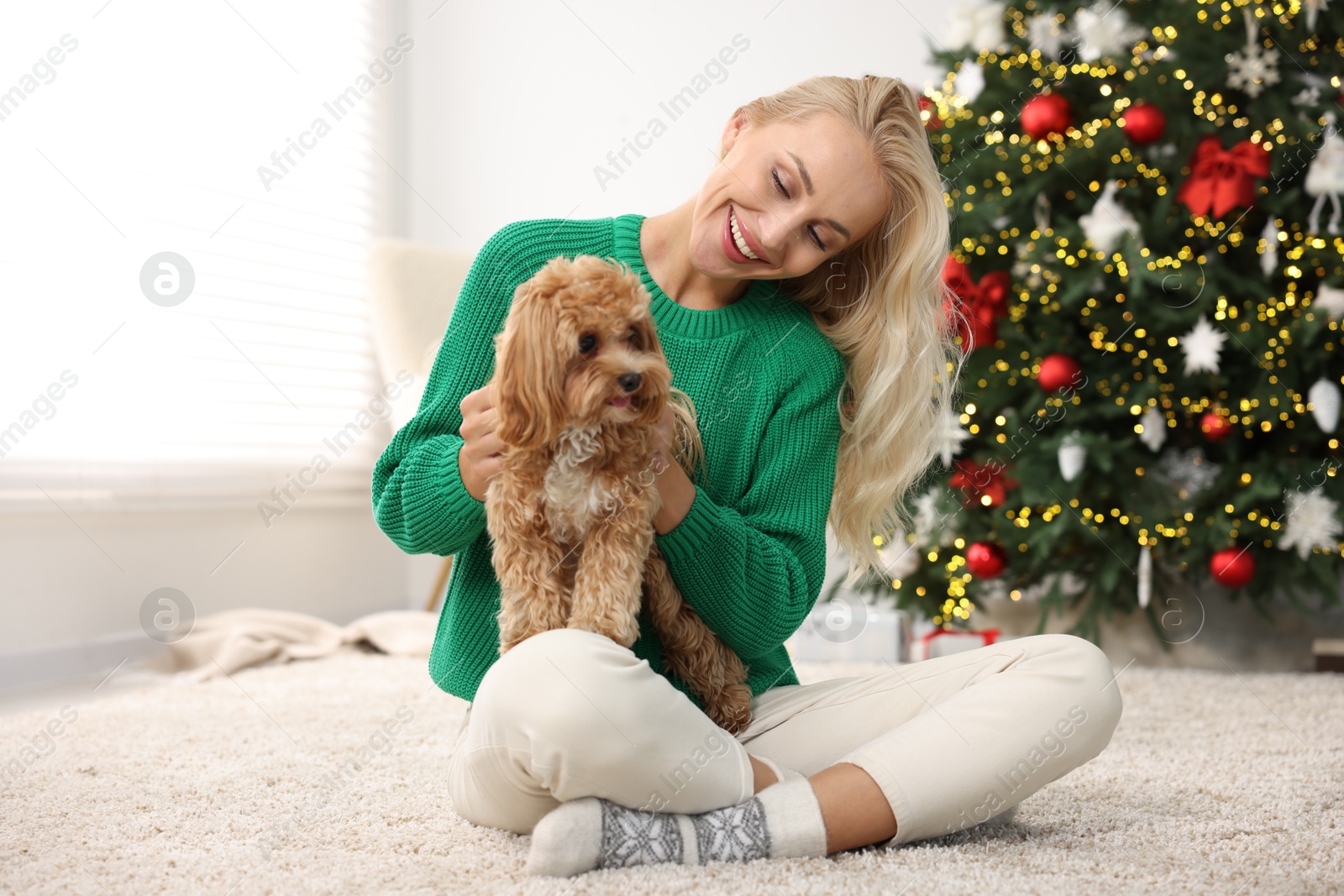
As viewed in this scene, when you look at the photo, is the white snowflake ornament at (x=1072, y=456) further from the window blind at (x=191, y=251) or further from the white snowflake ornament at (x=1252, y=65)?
the window blind at (x=191, y=251)

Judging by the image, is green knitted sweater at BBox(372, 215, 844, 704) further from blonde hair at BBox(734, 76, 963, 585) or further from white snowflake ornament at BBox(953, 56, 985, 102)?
white snowflake ornament at BBox(953, 56, 985, 102)

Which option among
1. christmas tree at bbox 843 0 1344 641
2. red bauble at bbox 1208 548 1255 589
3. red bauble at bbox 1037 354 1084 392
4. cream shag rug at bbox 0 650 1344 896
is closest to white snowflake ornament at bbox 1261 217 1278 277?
christmas tree at bbox 843 0 1344 641

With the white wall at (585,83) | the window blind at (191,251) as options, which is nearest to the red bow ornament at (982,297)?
the white wall at (585,83)

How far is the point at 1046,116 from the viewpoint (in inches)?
136

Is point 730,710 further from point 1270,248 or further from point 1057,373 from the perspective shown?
point 1270,248

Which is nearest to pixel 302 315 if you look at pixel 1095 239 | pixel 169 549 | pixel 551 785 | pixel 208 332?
pixel 208 332

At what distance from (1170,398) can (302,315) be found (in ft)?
11.2

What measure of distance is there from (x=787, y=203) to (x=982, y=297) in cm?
210

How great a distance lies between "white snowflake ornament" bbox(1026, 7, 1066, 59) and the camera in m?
3.55

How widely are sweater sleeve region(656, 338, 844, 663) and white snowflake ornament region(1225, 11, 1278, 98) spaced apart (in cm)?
242

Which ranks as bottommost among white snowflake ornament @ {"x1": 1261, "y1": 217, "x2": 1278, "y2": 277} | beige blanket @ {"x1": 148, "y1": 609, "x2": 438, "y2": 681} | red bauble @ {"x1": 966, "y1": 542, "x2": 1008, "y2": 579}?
beige blanket @ {"x1": 148, "y1": 609, "x2": 438, "y2": 681}

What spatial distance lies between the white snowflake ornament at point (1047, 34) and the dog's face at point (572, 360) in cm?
291

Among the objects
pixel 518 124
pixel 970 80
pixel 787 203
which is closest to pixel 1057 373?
pixel 970 80

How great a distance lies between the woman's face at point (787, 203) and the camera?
165cm
